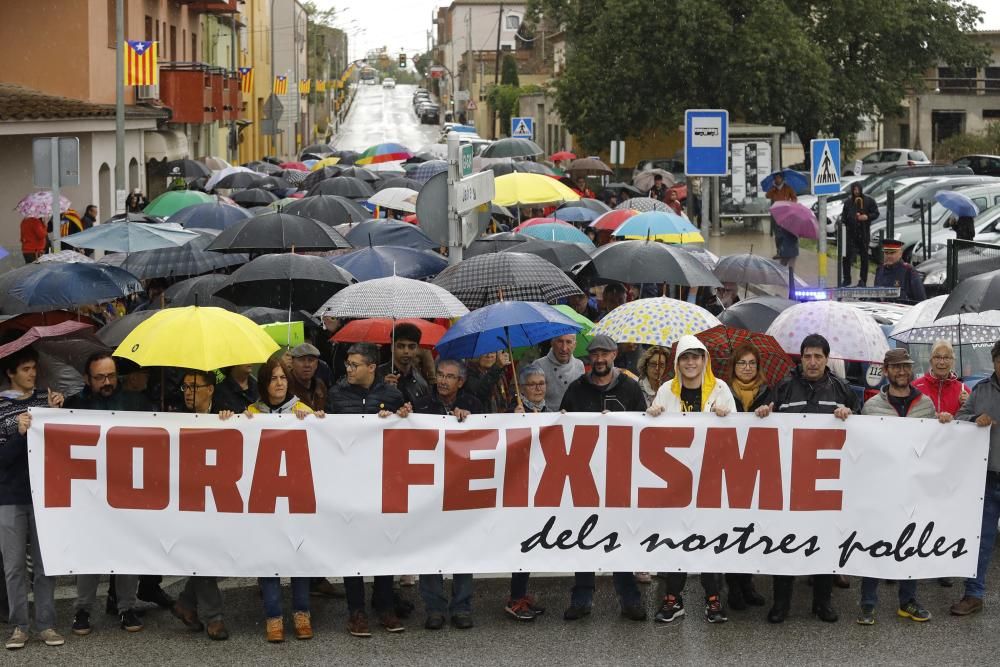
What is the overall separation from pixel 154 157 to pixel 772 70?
15997 mm

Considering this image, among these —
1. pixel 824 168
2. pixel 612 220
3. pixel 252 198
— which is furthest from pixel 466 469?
pixel 252 198

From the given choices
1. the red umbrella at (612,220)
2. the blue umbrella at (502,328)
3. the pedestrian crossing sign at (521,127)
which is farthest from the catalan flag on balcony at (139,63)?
the blue umbrella at (502,328)

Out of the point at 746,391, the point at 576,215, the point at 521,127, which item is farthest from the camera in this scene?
the point at 521,127

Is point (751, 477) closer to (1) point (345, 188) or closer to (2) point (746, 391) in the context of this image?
(2) point (746, 391)

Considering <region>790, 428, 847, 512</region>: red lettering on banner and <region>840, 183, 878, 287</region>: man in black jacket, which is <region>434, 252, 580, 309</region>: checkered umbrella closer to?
<region>790, 428, 847, 512</region>: red lettering on banner

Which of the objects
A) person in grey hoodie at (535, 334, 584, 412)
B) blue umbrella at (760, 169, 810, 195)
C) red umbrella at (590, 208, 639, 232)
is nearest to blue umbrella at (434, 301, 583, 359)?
person in grey hoodie at (535, 334, 584, 412)

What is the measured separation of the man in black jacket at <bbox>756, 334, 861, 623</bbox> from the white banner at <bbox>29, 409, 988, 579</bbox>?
112 mm

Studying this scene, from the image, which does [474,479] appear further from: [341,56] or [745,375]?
[341,56]

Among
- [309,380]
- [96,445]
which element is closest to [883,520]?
[309,380]

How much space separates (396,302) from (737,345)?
7.40 feet

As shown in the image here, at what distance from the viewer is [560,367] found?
10.1m

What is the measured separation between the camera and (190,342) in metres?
8.68

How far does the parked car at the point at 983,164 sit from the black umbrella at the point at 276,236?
34739 millimetres

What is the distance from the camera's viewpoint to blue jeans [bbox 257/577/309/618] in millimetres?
8445
